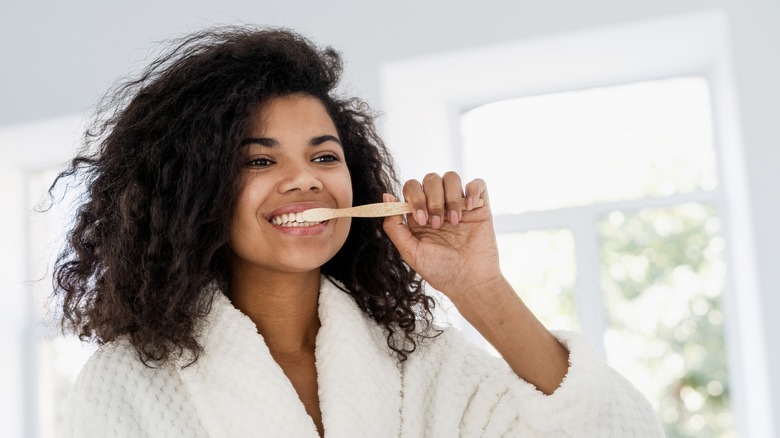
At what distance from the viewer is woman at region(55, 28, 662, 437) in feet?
4.09

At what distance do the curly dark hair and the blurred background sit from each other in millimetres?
1419

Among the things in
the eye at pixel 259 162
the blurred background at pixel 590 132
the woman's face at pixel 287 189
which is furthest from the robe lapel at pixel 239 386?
the blurred background at pixel 590 132

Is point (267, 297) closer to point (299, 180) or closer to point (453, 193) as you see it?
point (299, 180)

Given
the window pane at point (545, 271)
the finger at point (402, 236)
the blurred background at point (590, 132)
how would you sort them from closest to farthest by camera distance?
the finger at point (402, 236) → the blurred background at point (590, 132) → the window pane at point (545, 271)

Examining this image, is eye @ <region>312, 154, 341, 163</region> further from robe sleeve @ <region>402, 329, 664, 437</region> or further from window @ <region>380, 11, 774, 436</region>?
window @ <region>380, 11, 774, 436</region>

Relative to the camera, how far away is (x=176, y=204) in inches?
52.6

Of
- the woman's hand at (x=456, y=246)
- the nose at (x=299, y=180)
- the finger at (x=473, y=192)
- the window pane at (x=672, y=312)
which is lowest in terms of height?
the window pane at (x=672, y=312)

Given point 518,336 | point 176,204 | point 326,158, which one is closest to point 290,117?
point 326,158

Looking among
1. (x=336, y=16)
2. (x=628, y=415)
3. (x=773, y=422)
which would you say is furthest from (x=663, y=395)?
(x=628, y=415)

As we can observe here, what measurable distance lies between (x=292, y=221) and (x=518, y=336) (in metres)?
0.35

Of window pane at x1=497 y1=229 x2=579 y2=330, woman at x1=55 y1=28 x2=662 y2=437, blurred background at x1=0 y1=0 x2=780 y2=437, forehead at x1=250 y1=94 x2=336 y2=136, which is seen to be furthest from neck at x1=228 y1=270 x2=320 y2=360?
window pane at x1=497 y1=229 x2=579 y2=330

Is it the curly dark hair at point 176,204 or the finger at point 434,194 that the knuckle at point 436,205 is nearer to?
the finger at point 434,194

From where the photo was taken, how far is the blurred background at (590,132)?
2.70 m

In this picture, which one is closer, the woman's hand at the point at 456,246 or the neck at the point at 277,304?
the woman's hand at the point at 456,246
